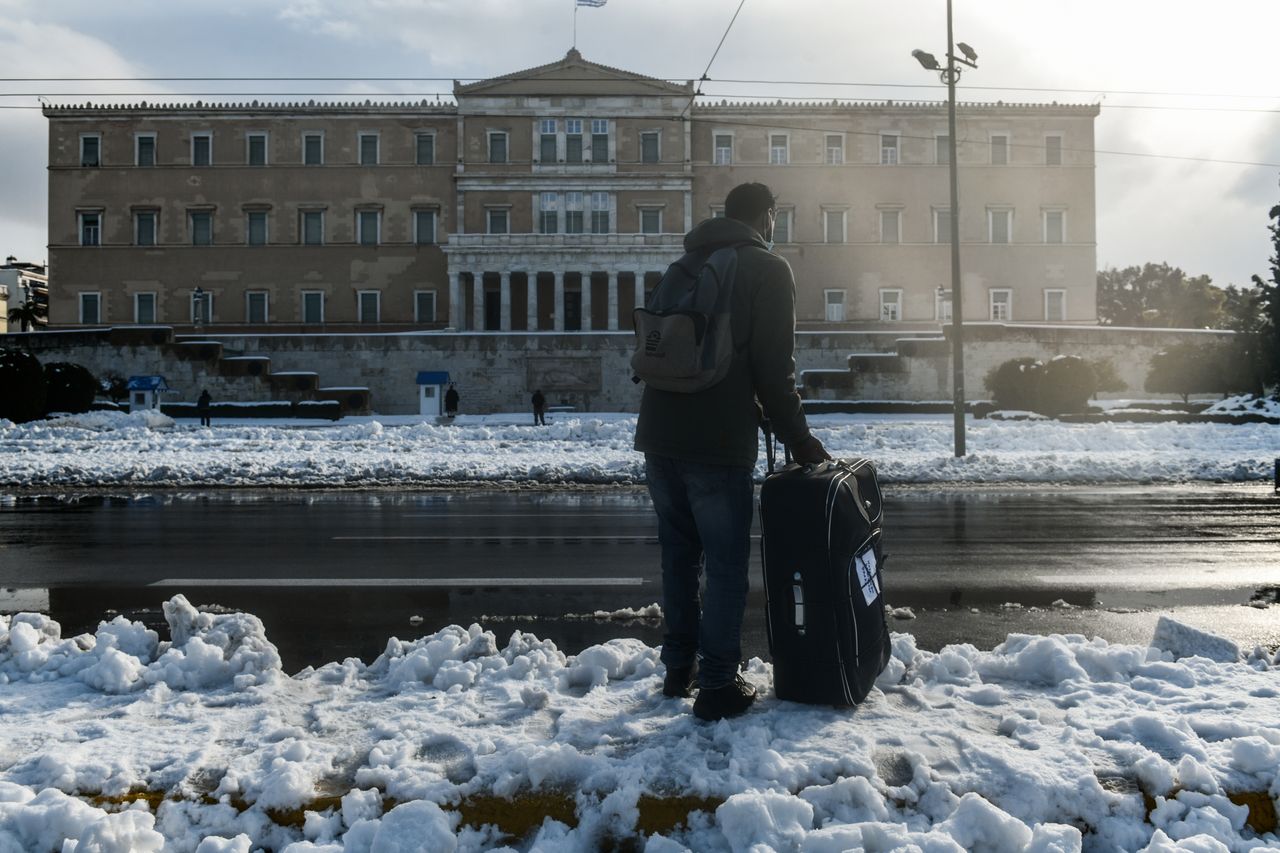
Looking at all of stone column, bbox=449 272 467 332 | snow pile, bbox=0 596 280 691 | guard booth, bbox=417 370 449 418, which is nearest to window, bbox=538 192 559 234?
stone column, bbox=449 272 467 332

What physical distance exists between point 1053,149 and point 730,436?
6162 cm

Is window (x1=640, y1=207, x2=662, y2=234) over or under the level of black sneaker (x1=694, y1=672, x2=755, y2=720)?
over

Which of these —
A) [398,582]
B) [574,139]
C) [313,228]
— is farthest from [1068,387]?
[313,228]

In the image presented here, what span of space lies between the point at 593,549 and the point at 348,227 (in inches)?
2079

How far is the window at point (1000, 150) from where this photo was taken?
5875cm

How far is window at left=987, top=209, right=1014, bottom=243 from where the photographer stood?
194ft

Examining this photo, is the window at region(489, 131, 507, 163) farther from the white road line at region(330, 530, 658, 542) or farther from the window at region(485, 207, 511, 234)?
the white road line at region(330, 530, 658, 542)

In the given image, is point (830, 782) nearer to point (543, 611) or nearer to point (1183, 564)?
point (543, 611)

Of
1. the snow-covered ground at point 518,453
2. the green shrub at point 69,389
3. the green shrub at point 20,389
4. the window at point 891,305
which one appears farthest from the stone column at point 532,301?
the green shrub at point 20,389

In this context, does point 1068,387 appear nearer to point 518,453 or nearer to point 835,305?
point 518,453

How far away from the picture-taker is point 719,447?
367 centimetres

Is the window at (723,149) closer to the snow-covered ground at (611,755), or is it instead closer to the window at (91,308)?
the window at (91,308)

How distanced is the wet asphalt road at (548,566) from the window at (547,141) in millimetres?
46503

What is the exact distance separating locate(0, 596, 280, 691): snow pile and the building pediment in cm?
5494
